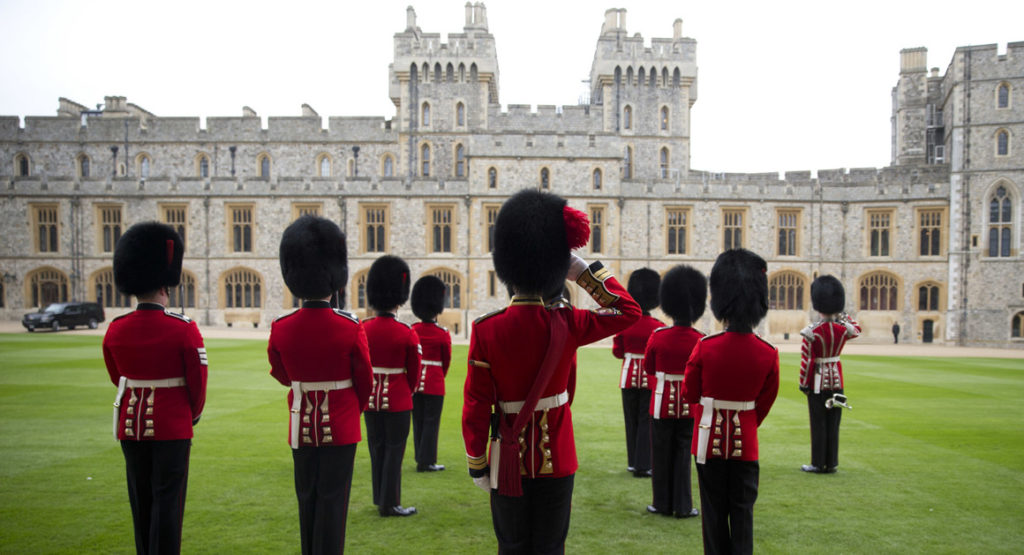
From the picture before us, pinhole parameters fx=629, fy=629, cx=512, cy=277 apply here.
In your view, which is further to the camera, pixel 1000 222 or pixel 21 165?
pixel 21 165

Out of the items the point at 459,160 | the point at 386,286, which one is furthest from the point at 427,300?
the point at 459,160

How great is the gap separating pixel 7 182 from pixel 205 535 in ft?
107

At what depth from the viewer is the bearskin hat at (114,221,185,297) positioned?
4176mm

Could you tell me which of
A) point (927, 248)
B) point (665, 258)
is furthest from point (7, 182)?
point (927, 248)

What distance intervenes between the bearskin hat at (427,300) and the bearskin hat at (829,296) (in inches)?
166

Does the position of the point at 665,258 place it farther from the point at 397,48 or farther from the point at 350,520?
the point at 350,520

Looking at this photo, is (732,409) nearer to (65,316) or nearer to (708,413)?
(708,413)

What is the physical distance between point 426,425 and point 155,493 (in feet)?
9.97

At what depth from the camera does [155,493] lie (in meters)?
3.84

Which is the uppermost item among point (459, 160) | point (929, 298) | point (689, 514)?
point (459, 160)

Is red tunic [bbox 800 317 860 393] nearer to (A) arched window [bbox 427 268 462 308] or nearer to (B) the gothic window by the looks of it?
(A) arched window [bbox 427 268 462 308]

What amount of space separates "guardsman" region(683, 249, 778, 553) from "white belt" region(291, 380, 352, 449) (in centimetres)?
229

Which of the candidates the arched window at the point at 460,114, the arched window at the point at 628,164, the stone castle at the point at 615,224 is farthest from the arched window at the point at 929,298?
the arched window at the point at 460,114

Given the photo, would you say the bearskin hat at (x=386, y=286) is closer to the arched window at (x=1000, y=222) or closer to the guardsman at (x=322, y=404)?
the guardsman at (x=322, y=404)
